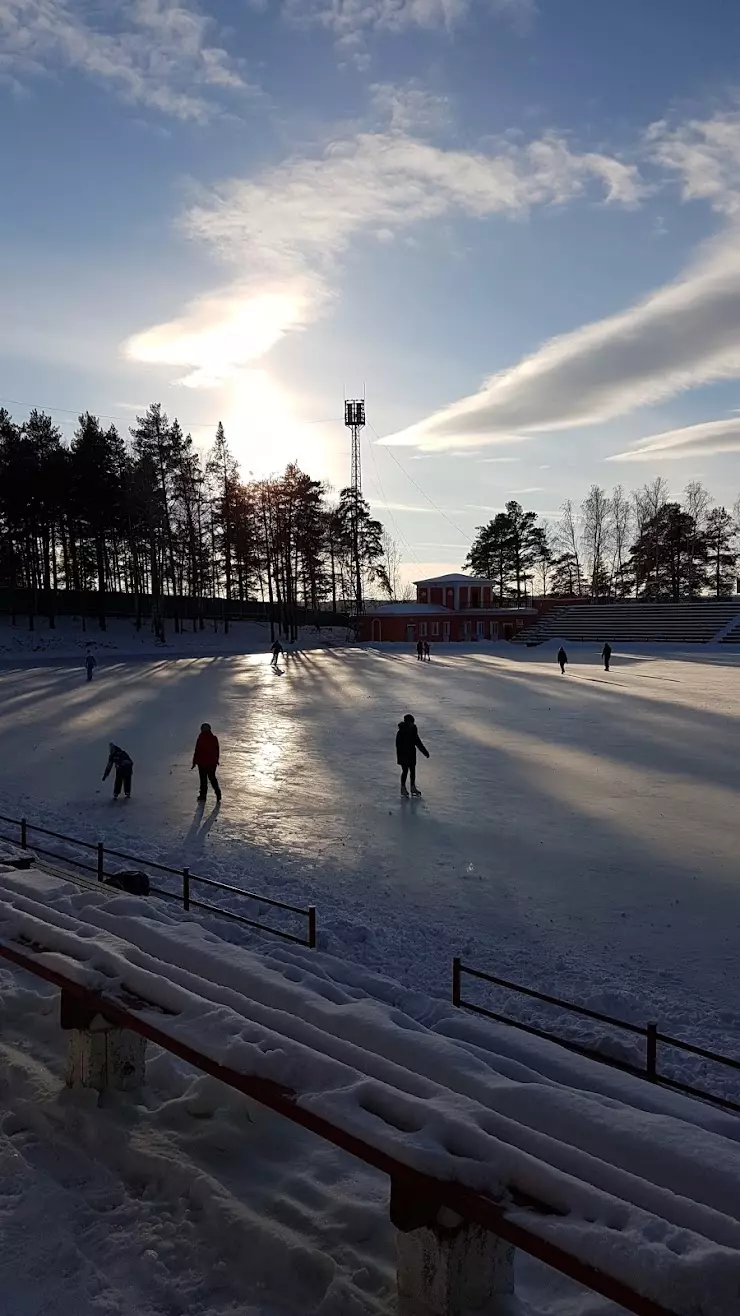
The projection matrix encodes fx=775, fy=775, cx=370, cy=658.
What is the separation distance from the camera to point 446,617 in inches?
2837

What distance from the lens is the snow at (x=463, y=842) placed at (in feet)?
17.1

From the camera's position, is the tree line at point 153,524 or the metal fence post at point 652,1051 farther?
the tree line at point 153,524

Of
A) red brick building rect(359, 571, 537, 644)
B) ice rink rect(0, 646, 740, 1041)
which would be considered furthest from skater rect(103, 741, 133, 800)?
red brick building rect(359, 571, 537, 644)

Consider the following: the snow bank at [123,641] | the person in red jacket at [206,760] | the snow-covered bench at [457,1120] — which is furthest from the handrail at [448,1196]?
the snow bank at [123,641]

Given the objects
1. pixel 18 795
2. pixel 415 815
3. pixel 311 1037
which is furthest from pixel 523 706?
pixel 311 1037

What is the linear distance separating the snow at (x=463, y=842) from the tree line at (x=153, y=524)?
3427 cm

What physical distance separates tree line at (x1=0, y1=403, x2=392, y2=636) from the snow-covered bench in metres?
52.6

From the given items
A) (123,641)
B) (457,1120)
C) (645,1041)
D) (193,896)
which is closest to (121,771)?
(193,896)

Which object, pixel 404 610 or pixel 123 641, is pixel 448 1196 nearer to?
pixel 123 641

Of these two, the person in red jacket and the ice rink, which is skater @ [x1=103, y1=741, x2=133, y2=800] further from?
the person in red jacket

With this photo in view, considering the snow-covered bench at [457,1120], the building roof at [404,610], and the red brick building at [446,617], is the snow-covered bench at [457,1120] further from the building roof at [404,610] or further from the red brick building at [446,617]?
the building roof at [404,610]

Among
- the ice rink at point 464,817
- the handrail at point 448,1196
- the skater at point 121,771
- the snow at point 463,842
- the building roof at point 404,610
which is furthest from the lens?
the building roof at point 404,610

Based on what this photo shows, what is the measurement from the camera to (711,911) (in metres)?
8.24

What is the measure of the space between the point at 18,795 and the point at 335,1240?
11.7 m
